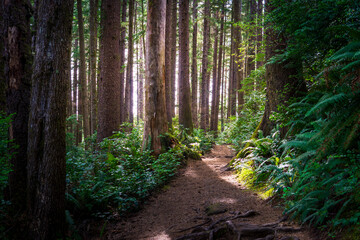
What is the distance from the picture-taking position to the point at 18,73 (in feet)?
12.9

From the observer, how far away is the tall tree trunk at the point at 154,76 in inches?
324

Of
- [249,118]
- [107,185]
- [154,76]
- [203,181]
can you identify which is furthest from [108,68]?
[249,118]

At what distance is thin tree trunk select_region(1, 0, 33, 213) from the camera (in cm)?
382

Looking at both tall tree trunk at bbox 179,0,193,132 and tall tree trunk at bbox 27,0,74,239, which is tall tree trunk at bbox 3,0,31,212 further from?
tall tree trunk at bbox 179,0,193,132

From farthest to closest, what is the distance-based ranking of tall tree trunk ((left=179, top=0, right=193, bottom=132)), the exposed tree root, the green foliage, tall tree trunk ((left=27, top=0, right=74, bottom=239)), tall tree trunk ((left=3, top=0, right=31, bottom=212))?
tall tree trunk ((left=179, top=0, right=193, bottom=132)), the green foliage, tall tree trunk ((left=3, top=0, right=31, bottom=212)), tall tree trunk ((left=27, top=0, right=74, bottom=239)), the exposed tree root

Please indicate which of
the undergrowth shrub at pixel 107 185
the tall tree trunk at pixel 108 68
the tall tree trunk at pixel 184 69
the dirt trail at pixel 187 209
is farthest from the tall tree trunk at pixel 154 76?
the tall tree trunk at pixel 184 69

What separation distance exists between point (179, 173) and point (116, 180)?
2.86m

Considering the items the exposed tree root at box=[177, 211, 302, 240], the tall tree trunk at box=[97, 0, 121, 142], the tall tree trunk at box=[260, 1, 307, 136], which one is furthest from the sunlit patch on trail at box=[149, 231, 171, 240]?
the tall tree trunk at box=[97, 0, 121, 142]

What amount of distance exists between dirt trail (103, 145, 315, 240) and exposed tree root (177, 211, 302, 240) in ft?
0.47

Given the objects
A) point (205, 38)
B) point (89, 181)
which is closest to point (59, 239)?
point (89, 181)

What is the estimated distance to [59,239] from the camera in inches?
131

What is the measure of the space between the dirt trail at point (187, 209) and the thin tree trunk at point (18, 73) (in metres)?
2.30

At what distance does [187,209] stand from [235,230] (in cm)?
184

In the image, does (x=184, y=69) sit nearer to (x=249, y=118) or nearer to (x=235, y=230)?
(x=249, y=118)
